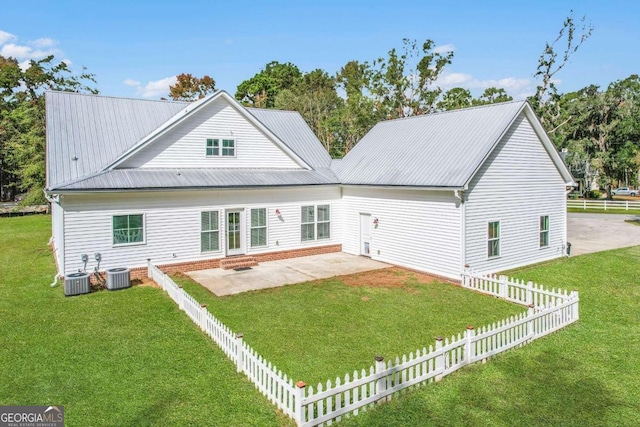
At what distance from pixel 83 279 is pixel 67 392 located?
277 inches

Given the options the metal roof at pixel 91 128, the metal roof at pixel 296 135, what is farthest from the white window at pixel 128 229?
the metal roof at pixel 296 135

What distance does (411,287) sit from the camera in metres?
14.4

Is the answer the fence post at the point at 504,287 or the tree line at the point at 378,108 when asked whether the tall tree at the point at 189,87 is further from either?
the fence post at the point at 504,287

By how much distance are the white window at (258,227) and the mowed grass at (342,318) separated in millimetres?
3823

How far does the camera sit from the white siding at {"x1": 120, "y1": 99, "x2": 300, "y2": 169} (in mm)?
17406

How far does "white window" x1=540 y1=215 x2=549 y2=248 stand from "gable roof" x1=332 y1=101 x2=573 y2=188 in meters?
2.35

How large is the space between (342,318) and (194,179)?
909cm

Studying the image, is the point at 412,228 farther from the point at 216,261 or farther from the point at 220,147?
the point at 220,147

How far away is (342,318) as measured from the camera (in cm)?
1125

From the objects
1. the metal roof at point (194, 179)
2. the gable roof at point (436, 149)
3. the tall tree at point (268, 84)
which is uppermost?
the tall tree at point (268, 84)

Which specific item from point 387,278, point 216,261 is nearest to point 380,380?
point 387,278

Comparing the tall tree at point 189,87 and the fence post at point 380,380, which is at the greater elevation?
the tall tree at point 189,87

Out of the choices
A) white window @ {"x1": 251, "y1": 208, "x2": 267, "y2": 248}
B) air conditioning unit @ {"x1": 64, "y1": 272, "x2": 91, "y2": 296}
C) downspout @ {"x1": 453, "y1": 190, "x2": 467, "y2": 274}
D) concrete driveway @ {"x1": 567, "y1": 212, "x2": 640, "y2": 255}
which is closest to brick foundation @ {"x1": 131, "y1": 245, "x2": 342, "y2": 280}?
white window @ {"x1": 251, "y1": 208, "x2": 267, "y2": 248}

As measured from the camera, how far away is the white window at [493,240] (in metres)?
16.0
